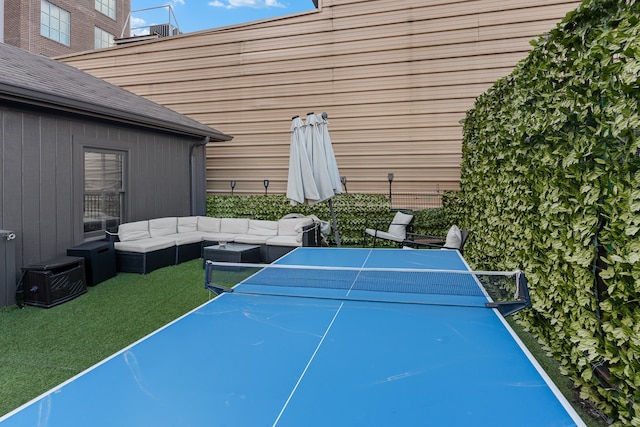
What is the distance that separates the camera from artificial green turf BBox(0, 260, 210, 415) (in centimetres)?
301

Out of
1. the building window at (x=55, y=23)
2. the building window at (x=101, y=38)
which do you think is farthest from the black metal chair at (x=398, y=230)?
the building window at (x=101, y=38)

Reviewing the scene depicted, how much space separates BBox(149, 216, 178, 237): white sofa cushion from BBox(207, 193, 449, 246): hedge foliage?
8.31ft

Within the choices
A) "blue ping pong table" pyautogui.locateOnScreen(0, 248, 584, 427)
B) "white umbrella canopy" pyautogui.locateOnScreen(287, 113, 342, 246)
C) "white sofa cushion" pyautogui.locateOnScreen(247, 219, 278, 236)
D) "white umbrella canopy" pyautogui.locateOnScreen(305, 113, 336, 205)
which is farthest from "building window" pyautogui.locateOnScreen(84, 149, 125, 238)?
"blue ping pong table" pyautogui.locateOnScreen(0, 248, 584, 427)

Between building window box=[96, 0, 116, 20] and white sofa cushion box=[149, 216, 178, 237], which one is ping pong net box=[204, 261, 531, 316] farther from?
building window box=[96, 0, 116, 20]

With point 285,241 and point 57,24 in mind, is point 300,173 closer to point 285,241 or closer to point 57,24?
point 285,241

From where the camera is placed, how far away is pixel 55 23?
1855 cm

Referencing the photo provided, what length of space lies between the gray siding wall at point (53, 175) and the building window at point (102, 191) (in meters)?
0.15

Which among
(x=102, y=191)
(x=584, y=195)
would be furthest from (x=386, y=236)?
(x=584, y=195)

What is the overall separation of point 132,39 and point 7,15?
8758 mm

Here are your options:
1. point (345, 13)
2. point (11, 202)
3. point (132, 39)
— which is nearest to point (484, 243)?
point (11, 202)

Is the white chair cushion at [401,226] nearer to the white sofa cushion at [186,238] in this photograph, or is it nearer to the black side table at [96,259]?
the white sofa cushion at [186,238]

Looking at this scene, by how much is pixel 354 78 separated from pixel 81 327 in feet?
29.0

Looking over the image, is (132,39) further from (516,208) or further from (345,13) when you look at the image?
(516,208)

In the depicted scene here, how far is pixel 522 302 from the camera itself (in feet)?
7.63
